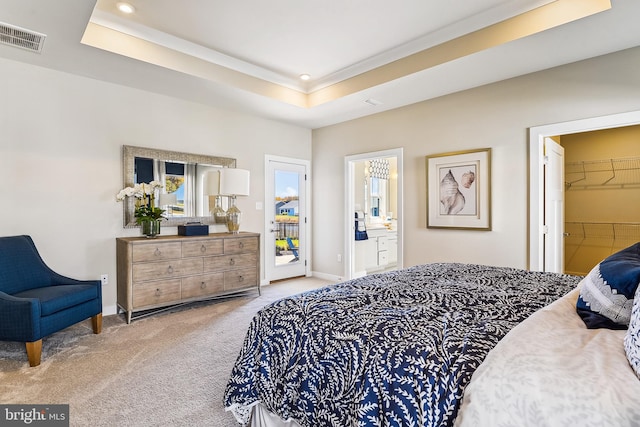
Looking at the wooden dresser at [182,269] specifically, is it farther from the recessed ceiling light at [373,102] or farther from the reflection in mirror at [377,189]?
the reflection in mirror at [377,189]

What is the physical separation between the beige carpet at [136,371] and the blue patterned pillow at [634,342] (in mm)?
1741

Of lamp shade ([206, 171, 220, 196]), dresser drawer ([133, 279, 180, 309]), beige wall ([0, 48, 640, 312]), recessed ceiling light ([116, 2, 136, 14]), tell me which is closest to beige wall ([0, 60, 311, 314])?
beige wall ([0, 48, 640, 312])

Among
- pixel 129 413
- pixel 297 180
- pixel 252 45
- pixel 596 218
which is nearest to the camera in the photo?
pixel 129 413

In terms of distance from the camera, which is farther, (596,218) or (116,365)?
(596,218)

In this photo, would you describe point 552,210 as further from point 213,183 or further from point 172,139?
point 172,139

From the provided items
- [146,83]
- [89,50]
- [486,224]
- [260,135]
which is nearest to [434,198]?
[486,224]

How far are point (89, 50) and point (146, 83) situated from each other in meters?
0.75

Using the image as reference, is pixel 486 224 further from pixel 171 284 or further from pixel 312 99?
pixel 171 284

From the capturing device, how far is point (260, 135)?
5.07m

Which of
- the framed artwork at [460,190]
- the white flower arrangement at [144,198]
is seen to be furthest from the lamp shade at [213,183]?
the framed artwork at [460,190]

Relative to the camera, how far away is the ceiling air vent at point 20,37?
2.62m

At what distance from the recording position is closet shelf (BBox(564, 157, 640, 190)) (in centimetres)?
463

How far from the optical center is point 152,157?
3967 millimetres

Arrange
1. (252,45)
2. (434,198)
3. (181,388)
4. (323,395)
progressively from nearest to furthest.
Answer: (323,395) < (181,388) < (252,45) < (434,198)
